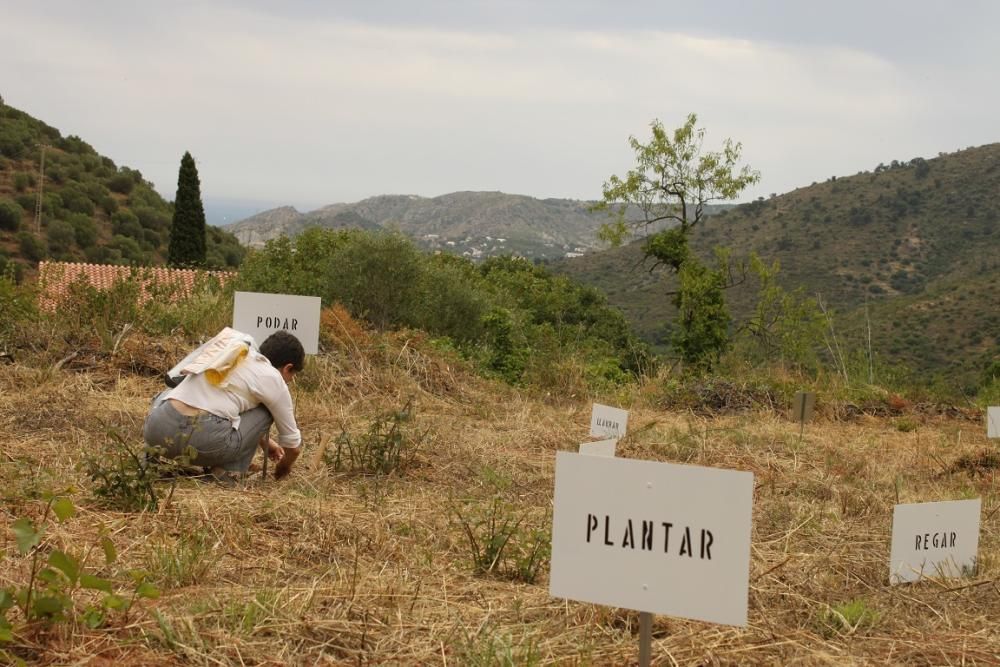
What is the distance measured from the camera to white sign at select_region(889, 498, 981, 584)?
4039mm

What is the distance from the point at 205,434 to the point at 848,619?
10.1ft

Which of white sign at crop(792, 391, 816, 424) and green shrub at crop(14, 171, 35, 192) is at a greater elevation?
green shrub at crop(14, 171, 35, 192)

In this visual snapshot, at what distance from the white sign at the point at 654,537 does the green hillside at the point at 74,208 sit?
37.8 metres

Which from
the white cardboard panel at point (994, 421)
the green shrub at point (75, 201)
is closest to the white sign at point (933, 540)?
the white cardboard panel at point (994, 421)

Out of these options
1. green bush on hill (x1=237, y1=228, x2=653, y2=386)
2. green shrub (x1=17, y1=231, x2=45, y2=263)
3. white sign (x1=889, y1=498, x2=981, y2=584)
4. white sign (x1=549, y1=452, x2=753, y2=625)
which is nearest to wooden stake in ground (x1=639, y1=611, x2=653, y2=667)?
white sign (x1=549, y1=452, x2=753, y2=625)

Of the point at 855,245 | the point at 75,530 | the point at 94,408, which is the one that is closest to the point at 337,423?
the point at 94,408

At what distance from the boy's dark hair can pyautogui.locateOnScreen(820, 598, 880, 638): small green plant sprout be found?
120 inches

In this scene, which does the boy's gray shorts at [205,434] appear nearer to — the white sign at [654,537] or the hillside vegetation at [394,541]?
the hillside vegetation at [394,541]

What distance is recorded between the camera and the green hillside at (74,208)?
141 ft

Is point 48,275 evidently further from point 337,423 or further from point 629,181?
point 629,181

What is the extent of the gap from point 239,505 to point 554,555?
232 centimetres

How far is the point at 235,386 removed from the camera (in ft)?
17.3

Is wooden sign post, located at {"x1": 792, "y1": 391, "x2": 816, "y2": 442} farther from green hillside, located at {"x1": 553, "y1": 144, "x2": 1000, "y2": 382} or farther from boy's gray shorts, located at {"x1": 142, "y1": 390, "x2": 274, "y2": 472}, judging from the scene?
green hillside, located at {"x1": 553, "y1": 144, "x2": 1000, "y2": 382}

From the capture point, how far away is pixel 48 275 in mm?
10062
